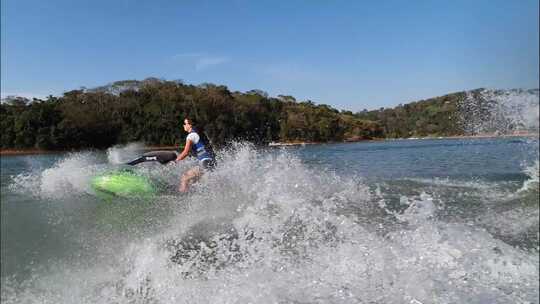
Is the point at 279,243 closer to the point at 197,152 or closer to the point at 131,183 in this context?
the point at 197,152

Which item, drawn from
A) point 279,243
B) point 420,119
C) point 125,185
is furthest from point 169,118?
point 279,243

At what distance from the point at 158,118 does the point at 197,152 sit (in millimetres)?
60564

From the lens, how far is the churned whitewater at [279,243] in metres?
4.16

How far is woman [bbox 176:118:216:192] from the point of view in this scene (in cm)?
837

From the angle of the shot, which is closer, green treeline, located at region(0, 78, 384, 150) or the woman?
the woman

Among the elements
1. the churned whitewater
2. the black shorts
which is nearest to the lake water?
the churned whitewater

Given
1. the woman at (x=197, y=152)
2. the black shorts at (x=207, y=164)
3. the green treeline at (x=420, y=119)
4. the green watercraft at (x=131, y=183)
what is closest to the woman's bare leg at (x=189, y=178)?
the woman at (x=197, y=152)

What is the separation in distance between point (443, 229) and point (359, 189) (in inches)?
142

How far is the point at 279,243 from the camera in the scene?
5398 mm

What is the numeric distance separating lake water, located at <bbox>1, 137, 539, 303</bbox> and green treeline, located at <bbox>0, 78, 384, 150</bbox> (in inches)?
2007

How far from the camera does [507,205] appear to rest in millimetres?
6867

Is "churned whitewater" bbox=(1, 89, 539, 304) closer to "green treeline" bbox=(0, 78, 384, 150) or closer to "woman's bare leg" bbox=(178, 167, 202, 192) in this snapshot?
"woman's bare leg" bbox=(178, 167, 202, 192)

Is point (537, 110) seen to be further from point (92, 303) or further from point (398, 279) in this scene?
point (92, 303)

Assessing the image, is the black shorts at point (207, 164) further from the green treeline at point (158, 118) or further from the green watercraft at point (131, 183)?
the green treeline at point (158, 118)
